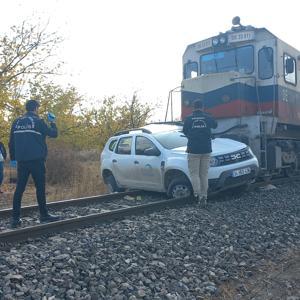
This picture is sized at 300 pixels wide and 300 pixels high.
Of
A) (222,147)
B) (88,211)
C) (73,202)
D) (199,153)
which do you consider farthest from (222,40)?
(88,211)

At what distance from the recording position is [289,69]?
508 inches

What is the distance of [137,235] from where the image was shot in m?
6.23

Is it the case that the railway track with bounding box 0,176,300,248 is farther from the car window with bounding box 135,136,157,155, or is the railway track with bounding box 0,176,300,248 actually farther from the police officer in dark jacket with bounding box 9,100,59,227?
the car window with bounding box 135,136,157,155

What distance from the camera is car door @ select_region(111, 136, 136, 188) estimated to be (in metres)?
10.8

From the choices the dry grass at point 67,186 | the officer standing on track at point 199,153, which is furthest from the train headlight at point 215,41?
the dry grass at point 67,186

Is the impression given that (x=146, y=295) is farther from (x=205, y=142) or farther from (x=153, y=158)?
(x=153, y=158)

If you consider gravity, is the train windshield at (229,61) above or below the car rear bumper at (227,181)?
above

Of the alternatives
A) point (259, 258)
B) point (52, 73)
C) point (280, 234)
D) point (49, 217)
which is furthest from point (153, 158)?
point (52, 73)

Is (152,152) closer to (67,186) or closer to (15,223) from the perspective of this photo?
(15,223)

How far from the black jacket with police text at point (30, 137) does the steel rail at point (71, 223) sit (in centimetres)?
119

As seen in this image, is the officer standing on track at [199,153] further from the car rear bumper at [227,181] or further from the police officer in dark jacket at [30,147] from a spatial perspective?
the police officer in dark jacket at [30,147]

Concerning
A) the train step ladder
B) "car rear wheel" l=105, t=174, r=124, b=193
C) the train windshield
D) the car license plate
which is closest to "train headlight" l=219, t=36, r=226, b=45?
the train windshield

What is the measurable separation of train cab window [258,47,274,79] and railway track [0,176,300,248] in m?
3.03

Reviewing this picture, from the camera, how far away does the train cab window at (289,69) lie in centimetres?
1268
